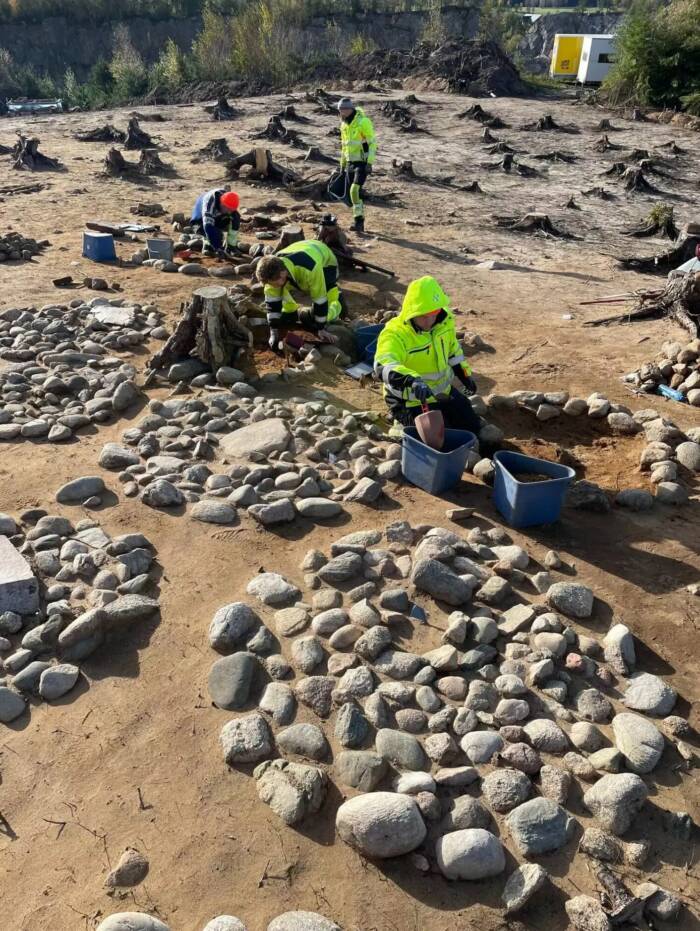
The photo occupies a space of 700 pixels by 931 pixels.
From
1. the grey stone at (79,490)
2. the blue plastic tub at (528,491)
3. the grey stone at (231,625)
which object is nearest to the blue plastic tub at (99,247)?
the grey stone at (79,490)

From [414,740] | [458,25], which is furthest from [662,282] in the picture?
[458,25]

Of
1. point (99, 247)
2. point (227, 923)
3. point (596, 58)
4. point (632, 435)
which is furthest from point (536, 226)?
point (596, 58)

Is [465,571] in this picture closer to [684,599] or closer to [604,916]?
[684,599]

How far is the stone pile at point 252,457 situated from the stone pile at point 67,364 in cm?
50

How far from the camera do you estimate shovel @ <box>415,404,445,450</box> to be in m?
4.38

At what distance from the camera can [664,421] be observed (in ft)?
17.0

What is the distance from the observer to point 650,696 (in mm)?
3031

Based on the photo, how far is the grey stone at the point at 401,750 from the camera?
2775 mm

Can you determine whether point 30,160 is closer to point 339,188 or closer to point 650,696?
point 339,188

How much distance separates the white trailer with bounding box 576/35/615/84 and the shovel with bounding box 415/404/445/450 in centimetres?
3252

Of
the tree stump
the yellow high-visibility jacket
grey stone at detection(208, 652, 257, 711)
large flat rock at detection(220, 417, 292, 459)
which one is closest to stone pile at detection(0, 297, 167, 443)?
large flat rock at detection(220, 417, 292, 459)

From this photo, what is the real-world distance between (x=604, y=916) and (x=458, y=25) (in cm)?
5082

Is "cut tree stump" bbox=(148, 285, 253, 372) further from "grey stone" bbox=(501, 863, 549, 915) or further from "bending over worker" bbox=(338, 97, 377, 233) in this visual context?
"bending over worker" bbox=(338, 97, 377, 233)

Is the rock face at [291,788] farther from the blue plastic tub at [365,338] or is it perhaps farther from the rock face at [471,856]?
the blue plastic tub at [365,338]
